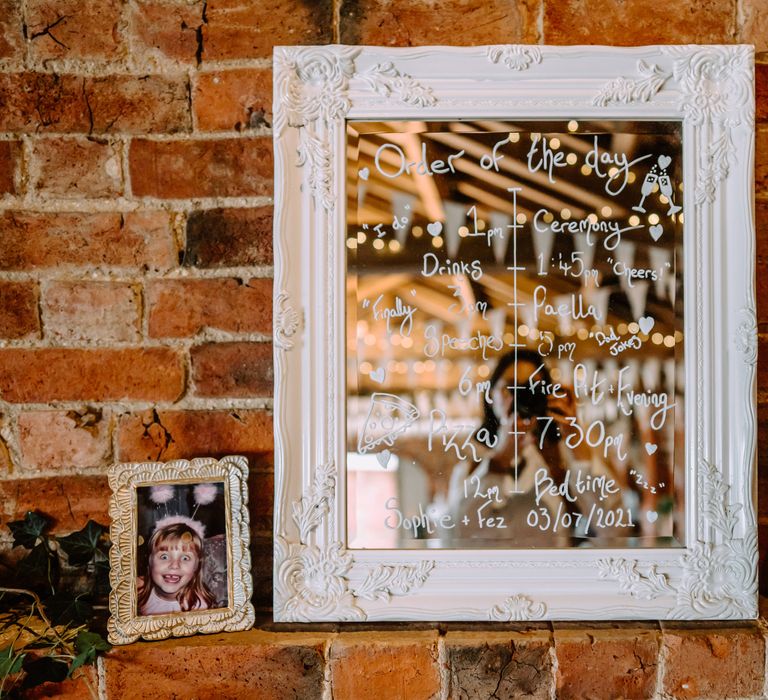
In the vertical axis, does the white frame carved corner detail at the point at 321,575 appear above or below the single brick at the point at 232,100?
below

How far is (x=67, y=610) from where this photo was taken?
2.96 ft

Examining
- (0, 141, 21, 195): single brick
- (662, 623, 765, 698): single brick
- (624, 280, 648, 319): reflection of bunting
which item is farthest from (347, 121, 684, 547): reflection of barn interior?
(0, 141, 21, 195): single brick

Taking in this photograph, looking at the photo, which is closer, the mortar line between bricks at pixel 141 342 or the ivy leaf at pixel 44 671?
the ivy leaf at pixel 44 671

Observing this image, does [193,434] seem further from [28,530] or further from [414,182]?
[414,182]

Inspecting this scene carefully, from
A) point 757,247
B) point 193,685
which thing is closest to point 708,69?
point 757,247

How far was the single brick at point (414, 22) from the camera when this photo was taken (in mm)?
990

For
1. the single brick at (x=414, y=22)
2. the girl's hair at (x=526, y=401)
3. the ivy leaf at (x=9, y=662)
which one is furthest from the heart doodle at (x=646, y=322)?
the ivy leaf at (x=9, y=662)

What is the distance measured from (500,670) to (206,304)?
75cm

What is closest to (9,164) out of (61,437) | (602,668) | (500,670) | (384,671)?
(61,437)

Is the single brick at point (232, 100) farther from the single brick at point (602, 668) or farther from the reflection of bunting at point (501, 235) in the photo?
the single brick at point (602, 668)

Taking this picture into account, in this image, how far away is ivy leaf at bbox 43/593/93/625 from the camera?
900mm


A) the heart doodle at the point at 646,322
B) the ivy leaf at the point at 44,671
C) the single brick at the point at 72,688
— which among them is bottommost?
the single brick at the point at 72,688

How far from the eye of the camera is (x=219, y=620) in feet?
3.02

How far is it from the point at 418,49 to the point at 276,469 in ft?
2.38
